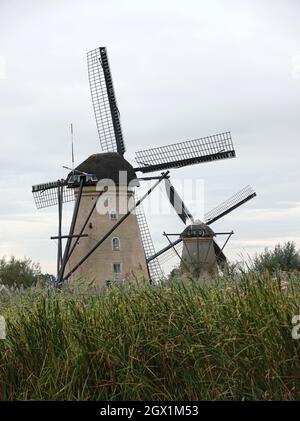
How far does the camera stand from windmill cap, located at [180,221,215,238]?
32531mm

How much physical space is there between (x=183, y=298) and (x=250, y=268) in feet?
2.42

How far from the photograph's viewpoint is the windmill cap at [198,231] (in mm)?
32531

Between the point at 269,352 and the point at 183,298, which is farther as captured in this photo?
the point at 183,298

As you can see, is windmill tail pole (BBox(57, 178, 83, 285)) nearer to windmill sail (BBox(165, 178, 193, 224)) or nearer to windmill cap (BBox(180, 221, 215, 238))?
windmill sail (BBox(165, 178, 193, 224))

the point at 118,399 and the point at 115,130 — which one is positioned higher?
the point at 115,130

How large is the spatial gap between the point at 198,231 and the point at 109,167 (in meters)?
5.85

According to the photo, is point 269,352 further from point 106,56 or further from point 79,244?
point 106,56

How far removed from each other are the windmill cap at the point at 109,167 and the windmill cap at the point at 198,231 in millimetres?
4855

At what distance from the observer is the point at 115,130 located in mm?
30484

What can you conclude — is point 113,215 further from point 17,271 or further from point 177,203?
point 17,271

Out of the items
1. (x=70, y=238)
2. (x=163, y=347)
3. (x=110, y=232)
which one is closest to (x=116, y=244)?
(x=110, y=232)
